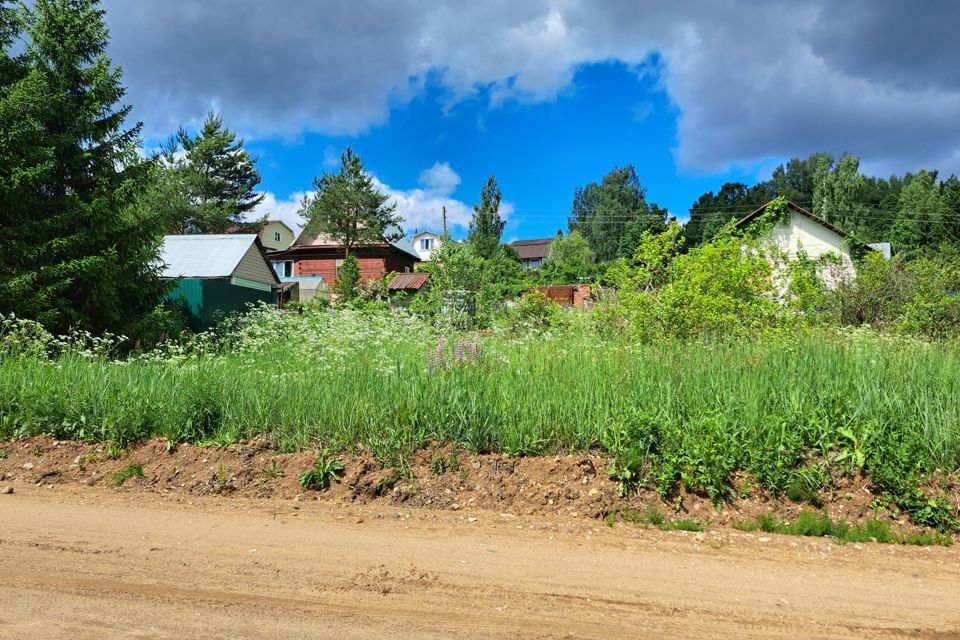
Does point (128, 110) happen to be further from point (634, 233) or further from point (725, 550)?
point (634, 233)

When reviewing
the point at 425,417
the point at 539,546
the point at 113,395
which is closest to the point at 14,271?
the point at 113,395

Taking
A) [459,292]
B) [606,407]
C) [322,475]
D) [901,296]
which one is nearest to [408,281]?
[459,292]

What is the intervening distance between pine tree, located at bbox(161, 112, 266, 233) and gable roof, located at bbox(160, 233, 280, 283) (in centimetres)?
1960

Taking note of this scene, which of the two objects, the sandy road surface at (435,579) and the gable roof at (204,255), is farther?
the gable roof at (204,255)

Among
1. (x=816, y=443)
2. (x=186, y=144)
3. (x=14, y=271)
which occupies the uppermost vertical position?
(x=186, y=144)

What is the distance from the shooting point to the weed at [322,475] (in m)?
5.13

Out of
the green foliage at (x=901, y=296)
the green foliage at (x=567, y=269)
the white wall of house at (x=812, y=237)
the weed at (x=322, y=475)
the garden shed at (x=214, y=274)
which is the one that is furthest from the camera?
the green foliage at (x=567, y=269)

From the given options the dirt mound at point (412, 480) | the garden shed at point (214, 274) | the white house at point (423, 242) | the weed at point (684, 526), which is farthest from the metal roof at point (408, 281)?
the weed at point (684, 526)

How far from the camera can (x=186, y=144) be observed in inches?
1705

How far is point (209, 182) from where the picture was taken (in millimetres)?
43469

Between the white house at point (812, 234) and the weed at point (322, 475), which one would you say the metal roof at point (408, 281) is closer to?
the white house at point (812, 234)

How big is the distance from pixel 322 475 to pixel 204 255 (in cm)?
2034

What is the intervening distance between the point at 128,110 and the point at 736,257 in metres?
13.6

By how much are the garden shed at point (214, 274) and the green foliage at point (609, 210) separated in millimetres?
58106
